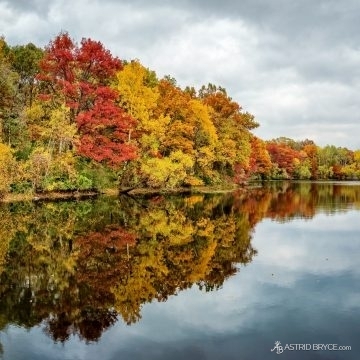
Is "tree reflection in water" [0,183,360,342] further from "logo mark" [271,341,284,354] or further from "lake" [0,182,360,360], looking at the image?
"logo mark" [271,341,284,354]

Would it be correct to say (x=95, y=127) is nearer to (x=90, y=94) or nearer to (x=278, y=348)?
(x=90, y=94)

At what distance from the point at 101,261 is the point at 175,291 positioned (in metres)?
3.99

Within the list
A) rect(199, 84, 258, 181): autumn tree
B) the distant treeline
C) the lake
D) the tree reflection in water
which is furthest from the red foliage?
rect(199, 84, 258, 181): autumn tree

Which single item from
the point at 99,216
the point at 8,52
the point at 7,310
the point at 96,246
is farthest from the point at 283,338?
the point at 8,52

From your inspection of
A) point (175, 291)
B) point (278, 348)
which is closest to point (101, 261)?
A: point (175, 291)

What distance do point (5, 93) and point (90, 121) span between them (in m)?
7.71

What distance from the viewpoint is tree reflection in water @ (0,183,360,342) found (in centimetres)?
1051

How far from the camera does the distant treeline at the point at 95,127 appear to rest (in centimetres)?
3688

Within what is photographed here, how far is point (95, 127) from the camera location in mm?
40031

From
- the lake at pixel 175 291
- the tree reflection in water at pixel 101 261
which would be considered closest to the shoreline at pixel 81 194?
the tree reflection in water at pixel 101 261

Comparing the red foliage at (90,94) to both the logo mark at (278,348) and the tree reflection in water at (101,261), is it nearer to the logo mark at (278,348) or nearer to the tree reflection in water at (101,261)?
the tree reflection in water at (101,261)

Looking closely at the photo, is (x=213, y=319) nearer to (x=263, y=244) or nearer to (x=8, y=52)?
(x=263, y=244)

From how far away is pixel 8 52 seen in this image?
5238 cm

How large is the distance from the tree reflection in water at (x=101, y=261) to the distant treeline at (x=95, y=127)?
940cm
